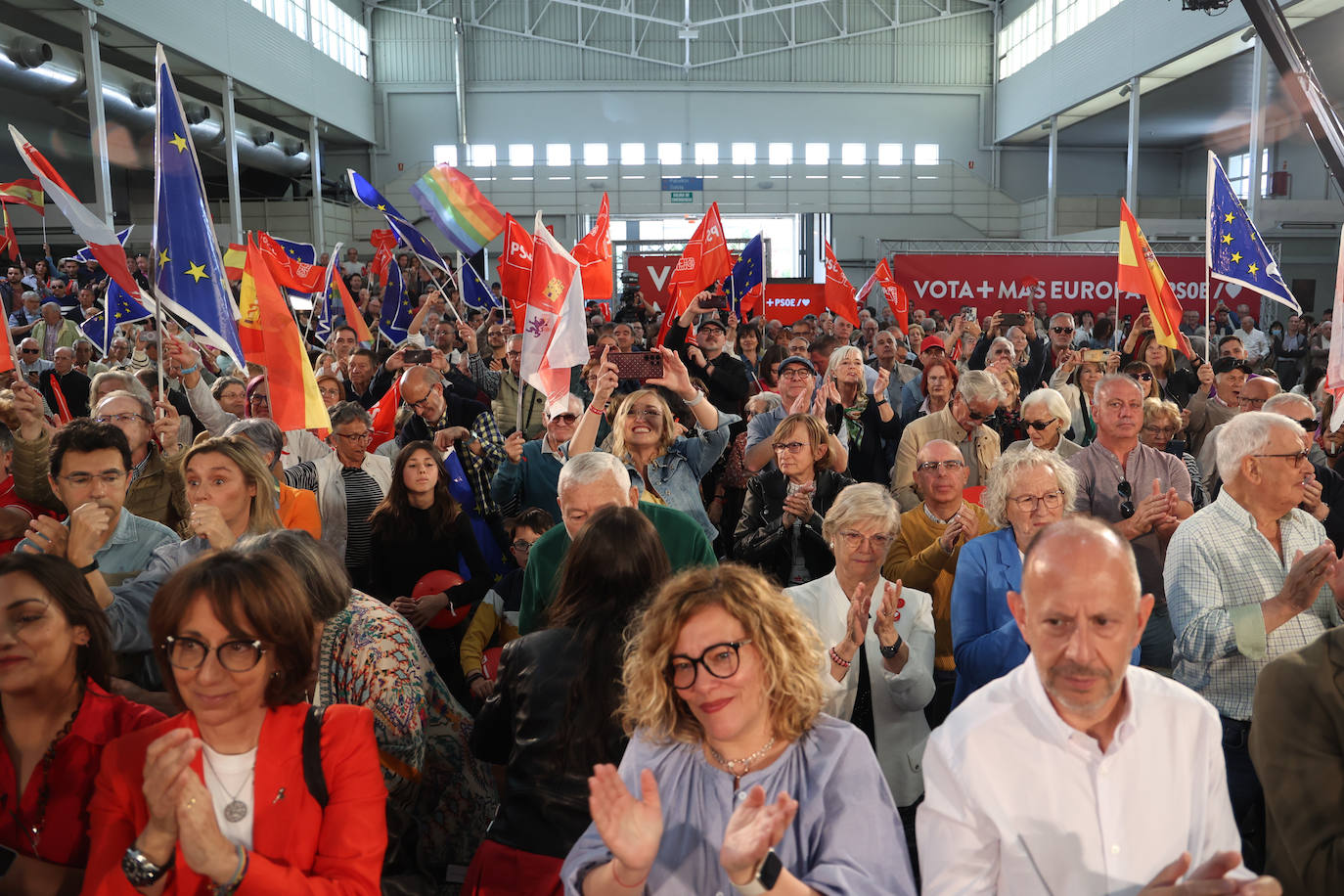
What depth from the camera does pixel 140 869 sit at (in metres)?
1.97

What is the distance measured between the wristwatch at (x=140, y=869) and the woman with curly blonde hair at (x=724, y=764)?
79 cm

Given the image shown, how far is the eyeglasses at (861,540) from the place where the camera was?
351 centimetres

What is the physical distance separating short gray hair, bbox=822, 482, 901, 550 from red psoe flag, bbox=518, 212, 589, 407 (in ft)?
8.96

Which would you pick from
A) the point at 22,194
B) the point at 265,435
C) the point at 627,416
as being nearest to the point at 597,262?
the point at 627,416

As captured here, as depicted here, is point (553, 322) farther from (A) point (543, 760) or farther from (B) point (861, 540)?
(A) point (543, 760)

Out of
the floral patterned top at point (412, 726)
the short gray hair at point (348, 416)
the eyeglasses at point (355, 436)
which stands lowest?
the floral patterned top at point (412, 726)

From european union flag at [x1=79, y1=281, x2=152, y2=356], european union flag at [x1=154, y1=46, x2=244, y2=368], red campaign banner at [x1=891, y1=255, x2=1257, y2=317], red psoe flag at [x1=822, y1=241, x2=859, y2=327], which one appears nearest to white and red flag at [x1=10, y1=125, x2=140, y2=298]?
european union flag at [x1=154, y1=46, x2=244, y2=368]

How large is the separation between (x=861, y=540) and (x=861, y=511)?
0.34 feet

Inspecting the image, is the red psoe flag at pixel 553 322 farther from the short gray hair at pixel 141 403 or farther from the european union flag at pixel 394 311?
the european union flag at pixel 394 311

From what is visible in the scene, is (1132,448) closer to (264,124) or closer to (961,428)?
(961,428)

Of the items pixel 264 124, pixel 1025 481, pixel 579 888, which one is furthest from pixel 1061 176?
pixel 579 888

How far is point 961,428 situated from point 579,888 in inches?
164

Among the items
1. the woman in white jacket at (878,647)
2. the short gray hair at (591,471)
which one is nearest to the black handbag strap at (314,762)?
the woman in white jacket at (878,647)

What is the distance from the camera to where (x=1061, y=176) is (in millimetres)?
32219
